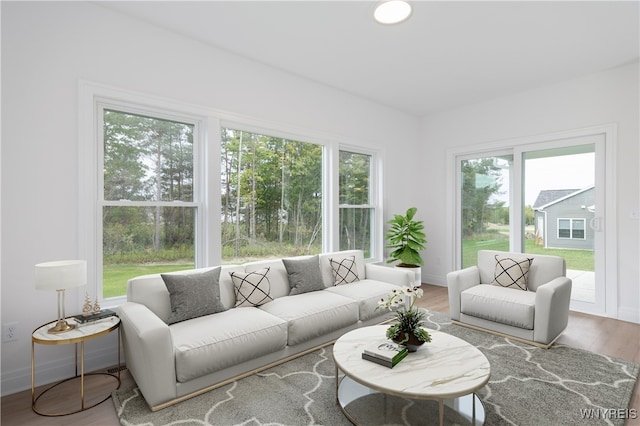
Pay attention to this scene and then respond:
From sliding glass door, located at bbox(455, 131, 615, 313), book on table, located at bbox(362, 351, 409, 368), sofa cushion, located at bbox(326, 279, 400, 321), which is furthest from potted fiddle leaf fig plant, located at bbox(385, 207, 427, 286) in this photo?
book on table, located at bbox(362, 351, 409, 368)

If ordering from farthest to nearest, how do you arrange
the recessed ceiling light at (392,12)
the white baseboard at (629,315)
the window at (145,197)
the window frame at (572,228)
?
the window frame at (572,228)
the white baseboard at (629,315)
the window at (145,197)
the recessed ceiling light at (392,12)

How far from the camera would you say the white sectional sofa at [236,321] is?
2.13m

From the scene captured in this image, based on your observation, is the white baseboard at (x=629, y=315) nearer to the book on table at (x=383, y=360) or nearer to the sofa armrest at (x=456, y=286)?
the sofa armrest at (x=456, y=286)

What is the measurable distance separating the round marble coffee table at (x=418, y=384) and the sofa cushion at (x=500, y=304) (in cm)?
123

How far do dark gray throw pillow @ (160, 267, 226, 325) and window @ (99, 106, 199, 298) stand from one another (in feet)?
1.98

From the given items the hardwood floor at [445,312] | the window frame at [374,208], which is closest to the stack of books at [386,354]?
the hardwood floor at [445,312]

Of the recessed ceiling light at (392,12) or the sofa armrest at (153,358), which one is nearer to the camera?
the sofa armrest at (153,358)

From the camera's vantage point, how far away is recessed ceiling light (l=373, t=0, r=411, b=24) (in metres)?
2.57

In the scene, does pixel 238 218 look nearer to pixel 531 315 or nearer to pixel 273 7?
pixel 273 7

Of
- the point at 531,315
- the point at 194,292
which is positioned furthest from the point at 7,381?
the point at 531,315

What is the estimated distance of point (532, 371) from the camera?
8.53 feet

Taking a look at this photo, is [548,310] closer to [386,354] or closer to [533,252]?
[386,354]

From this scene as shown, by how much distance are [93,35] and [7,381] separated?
2.73 m

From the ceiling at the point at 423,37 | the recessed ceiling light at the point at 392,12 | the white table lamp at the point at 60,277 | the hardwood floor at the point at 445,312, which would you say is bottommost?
the hardwood floor at the point at 445,312
